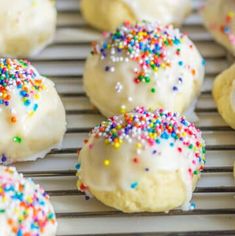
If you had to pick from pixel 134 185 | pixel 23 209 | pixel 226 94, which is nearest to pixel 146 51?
pixel 226 94

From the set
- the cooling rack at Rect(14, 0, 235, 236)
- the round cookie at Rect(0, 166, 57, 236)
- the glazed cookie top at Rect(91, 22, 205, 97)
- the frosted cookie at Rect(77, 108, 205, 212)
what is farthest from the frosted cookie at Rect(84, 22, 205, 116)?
the round cookie at Rect(0, 166, 57, 236)

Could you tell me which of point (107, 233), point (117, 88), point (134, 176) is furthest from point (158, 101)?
point (107, 233)

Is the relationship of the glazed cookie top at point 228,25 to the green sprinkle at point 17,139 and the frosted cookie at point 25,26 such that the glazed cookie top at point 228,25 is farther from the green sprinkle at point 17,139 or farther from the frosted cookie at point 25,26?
the green sprinkle at point 17,139

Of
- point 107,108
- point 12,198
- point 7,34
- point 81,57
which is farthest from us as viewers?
point 81,57

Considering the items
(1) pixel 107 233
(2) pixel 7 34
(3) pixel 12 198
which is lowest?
(1) pixel 107 233

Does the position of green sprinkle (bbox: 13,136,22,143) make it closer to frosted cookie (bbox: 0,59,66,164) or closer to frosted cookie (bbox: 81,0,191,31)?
frosted cookie (bbox: 0,59,66,164)

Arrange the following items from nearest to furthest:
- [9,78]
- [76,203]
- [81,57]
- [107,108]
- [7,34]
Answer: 1. [76,203]
2. [9,78]
3. [107,108]
4. [7,34]
5. [81,57]

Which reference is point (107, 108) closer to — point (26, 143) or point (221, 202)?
point (26, 143)
